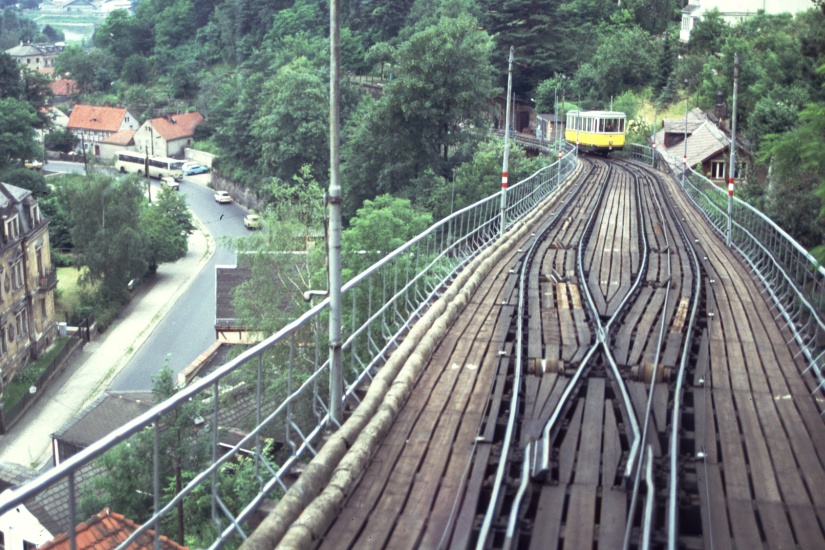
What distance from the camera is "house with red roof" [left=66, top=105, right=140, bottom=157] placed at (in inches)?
2621

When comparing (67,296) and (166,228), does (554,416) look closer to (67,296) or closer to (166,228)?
(67,296)

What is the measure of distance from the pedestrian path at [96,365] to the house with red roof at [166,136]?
79.0ft

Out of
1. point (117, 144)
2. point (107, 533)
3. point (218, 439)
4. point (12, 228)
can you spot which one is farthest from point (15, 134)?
point (107, 533)

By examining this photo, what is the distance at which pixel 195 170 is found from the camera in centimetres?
6119

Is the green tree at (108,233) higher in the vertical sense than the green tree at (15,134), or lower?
lower

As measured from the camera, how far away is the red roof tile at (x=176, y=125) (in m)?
63.6

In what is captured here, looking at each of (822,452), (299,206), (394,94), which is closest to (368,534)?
(822,452)

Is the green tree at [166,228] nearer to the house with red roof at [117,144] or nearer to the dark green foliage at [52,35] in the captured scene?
the house with red roof at [117,144]

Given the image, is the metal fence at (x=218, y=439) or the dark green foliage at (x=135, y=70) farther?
the dark green foliage at (x=135, y=70)

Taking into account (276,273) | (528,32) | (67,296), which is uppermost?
(528,32)

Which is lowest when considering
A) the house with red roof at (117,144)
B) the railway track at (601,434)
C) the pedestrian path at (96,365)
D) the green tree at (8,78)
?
the pedestrian path at (96,365)

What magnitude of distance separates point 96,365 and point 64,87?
58.6 m

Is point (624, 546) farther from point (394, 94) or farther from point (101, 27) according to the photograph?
point (101, 27)

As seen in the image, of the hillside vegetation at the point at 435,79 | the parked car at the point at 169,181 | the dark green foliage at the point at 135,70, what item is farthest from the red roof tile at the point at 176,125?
the dark green foliage at the point at 135,70
